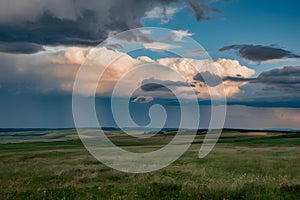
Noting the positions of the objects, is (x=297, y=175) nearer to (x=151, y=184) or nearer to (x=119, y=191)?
(x=151, y=184)

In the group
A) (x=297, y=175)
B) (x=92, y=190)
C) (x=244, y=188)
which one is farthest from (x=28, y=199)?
(x=297, y=175)

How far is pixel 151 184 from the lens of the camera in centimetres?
1571

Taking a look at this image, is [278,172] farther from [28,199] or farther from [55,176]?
[28,199]

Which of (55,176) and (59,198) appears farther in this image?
(55,176)

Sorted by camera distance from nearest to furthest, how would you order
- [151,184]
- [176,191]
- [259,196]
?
[259,196], [176,191], [151,184]

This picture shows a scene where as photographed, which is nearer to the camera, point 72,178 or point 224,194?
point 224,194

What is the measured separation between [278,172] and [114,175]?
10093mm

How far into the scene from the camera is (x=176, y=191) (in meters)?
14.2

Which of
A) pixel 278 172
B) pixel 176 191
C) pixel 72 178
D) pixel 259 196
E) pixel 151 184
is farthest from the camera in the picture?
pixel 278 172

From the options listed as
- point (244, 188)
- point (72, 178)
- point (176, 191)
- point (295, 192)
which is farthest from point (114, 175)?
point (295, 192)

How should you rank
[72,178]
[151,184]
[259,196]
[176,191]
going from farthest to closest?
[72,178]
[151,184]
[176,191]
[259,196]

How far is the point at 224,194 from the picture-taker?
13.4 metres

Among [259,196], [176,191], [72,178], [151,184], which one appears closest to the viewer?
[259,196]

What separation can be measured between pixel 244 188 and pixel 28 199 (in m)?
8.54
